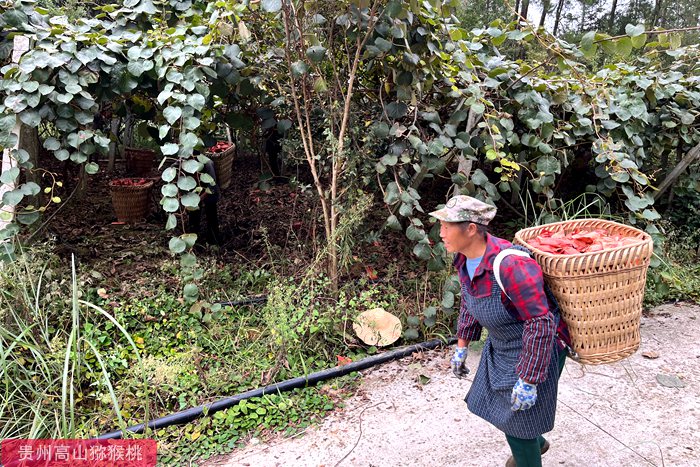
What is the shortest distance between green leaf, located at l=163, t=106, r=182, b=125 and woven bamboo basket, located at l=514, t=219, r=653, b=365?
190cm

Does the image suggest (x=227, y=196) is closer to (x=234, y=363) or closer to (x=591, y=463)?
(x=234, y=363)

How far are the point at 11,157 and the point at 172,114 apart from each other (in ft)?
2.96

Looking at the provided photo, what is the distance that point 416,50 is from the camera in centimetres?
283

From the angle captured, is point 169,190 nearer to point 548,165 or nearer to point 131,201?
point 131,201

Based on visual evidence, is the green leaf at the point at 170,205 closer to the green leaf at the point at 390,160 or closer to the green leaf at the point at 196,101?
the green leaf at the point at 196,101

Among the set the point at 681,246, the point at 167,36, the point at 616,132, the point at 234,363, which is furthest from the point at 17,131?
the point at 681,246

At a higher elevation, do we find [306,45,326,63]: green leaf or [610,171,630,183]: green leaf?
[306,45,326,63]: green leaf

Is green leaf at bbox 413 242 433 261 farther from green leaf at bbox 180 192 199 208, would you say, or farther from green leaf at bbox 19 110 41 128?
green leaf at bbox 19 110 41 128

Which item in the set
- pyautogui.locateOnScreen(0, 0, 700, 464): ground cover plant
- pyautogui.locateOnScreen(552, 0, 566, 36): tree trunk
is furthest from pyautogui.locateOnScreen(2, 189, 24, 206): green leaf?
pyautogui.locateOnScreen(552, 0, 566, 36): tree trunk

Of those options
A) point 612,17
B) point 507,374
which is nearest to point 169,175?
point 507,374

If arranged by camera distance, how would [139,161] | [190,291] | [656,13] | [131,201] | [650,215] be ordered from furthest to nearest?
[656,13], [139,161], [131,201], [650,215], [190,291]

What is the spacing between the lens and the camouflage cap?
169 centimetres

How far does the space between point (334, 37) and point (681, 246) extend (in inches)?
145

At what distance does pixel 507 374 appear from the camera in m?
1.77
